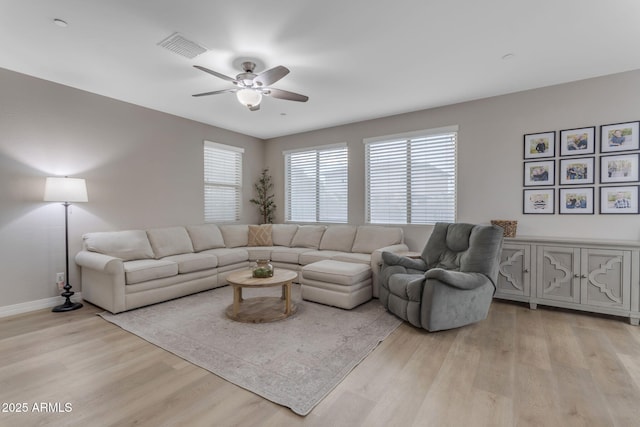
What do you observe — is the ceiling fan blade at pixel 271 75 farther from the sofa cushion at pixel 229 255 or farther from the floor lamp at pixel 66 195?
the sofa cushion at pixel 229 255

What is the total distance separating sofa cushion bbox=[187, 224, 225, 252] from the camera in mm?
4629

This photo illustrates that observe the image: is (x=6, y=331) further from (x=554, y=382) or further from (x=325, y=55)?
(x=554, y=382)

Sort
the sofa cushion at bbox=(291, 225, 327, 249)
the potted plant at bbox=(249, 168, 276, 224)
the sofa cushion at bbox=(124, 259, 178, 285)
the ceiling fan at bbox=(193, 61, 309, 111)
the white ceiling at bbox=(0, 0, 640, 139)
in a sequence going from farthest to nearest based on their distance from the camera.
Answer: the potted plant at bbox=(249, 168, 276, 224) → the sofa cushion at bbox=(291, 225, 327, 249) → the sofa cushion at bbox=(124, 259, 178, 285) → the ceiling fan at bbox=(193, 61, 309, 111) → the white ceiling at bbox=(0, 0, 640, 139)

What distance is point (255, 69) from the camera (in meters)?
3.05

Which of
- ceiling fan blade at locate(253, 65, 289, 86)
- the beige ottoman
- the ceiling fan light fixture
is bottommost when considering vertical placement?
the beige ottoman

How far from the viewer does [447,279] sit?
105 inches

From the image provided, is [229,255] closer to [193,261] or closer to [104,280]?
[193,261]

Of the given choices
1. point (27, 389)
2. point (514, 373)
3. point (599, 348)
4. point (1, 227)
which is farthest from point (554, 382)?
point (1, 227)

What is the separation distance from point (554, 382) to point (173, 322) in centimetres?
333

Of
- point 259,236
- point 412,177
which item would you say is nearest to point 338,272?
point 412,177

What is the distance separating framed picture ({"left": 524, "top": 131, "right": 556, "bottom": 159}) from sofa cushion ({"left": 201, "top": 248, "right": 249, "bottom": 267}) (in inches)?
170

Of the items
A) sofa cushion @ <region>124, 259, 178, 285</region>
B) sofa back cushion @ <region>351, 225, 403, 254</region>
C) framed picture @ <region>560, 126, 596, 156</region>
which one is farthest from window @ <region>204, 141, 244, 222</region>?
framed picture @ <region>560, 126, 596, 156</region>

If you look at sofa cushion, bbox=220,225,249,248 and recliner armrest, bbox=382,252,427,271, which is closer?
recliner armrest, bbox=382,252,427,271

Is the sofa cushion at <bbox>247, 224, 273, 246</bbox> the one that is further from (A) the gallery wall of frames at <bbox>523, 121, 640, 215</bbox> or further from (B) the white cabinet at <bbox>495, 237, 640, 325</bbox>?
(A) the gallery wall of frames at <bbox>523, 121, 640, 215</bbox>
